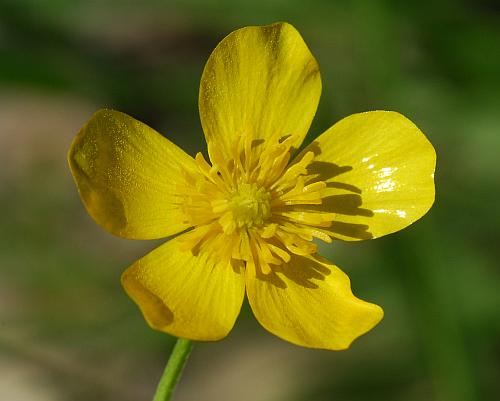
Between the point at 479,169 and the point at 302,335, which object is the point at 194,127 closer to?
the point at 479,169

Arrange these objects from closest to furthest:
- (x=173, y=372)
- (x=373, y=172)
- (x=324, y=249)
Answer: (x=173, y=372) → (x=373, y=172) → (x=324, y=249)

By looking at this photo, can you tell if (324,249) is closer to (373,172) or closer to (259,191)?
(373,172)

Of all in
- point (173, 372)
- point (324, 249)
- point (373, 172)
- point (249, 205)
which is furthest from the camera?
point (324, 249)

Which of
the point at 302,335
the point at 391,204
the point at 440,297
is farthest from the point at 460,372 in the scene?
the point at 302,335

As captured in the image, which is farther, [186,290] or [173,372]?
[186,290]

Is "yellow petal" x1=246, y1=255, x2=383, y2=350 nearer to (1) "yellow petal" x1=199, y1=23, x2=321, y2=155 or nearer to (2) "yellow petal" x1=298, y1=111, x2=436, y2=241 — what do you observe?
(2) "yellow petal" x1=298, y1=111, x2=436, y2=241

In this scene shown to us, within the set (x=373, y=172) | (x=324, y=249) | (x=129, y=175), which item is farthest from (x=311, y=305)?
(x=324, y=249)
